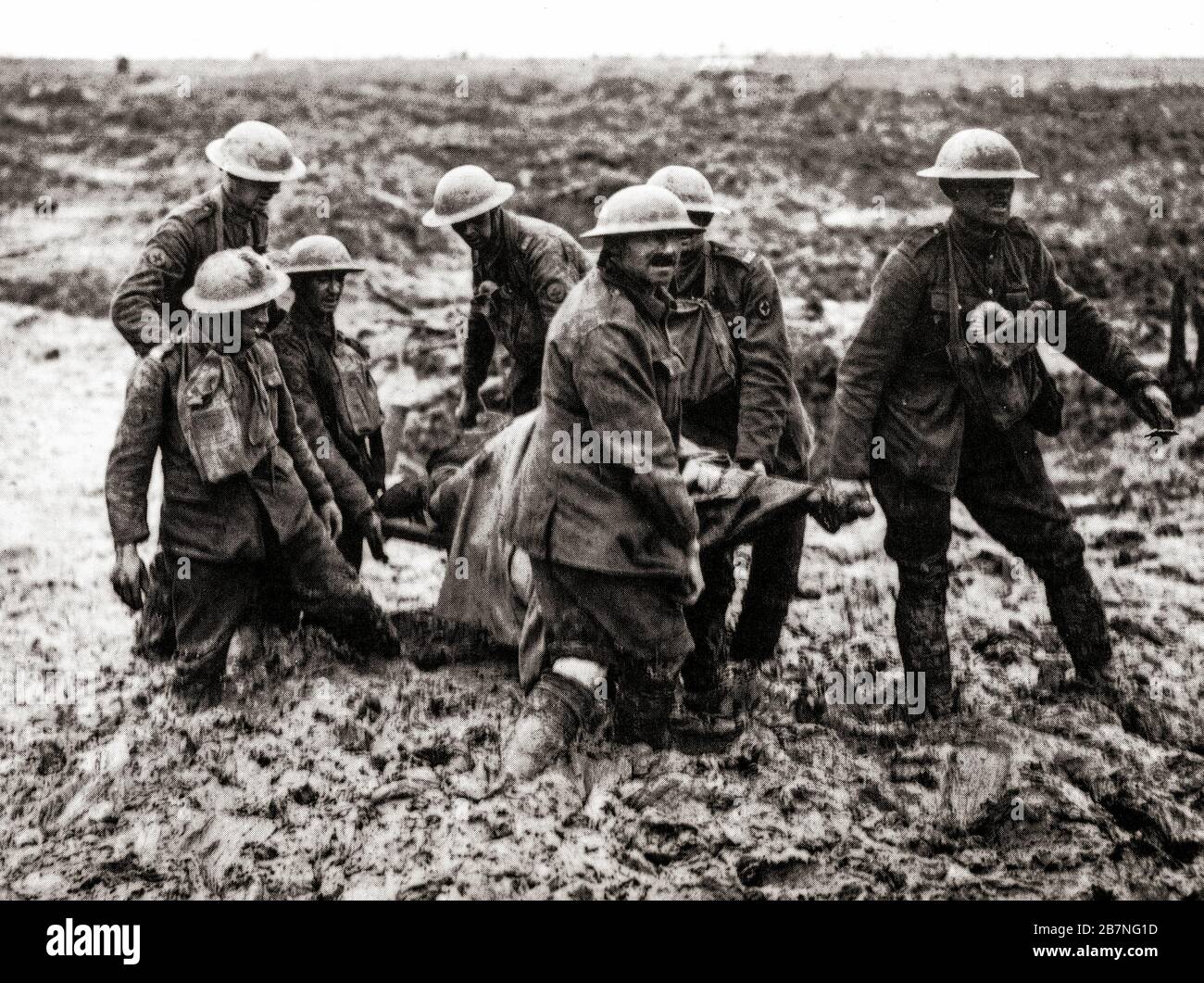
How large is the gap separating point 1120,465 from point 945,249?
4.47 metres

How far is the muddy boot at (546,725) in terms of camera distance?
450cm

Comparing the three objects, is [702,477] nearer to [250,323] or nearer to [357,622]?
[357,622]

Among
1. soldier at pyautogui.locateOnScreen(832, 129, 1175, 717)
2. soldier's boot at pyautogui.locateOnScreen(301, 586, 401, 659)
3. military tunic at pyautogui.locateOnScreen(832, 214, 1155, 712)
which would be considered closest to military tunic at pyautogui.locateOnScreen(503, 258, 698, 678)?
soldier at pyautogui.locateOnScreen(832, 129, 1175, 717)

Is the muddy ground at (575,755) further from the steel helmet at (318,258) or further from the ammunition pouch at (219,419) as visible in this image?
the steel helmet at (318,258)

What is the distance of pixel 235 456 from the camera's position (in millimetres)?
4891

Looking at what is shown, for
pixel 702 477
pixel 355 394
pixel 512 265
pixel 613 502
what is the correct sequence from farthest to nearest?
1. pixel 355 394
2. pixel 512 265
3. pixel 702 477
4. pixel 613 502

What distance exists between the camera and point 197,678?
16.9ft

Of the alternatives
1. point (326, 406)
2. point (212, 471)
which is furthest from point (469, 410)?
point (212, 471)

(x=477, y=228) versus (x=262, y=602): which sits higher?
(x=477, y=228)

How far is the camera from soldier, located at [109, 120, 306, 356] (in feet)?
17.8

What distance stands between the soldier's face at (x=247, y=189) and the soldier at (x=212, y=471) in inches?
24.5

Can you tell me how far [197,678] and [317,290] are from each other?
1.97 m

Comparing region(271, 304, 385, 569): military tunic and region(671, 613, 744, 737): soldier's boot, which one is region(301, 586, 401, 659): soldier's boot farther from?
region(671, 613, 744, 737): soldier's boot
